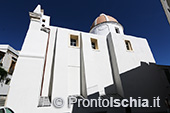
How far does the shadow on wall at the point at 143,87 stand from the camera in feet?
19.5

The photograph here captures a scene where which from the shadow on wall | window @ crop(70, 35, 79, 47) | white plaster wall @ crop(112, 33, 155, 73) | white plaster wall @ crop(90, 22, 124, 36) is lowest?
the shadow on wall

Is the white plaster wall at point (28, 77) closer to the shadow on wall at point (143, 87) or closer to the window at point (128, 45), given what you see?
the shadow on wall at point (143, 87)

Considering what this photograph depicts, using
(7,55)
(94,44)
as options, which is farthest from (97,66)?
(7,55)

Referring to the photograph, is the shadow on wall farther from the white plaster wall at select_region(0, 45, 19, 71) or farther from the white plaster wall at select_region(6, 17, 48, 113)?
the white plaster wall at select_region(0, 45, 19, 71)

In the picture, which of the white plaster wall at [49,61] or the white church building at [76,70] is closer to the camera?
the white church building at [76,70]

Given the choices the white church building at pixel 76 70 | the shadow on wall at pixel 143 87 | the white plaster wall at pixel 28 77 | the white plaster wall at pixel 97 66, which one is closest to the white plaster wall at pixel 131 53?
the white church building at pixel 76 70

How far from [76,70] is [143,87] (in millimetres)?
5917

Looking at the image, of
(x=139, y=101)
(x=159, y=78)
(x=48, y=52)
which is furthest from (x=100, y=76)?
(x=159, y=78)

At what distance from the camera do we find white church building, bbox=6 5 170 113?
4.65 meters

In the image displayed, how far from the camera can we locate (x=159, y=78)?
785 centimetres

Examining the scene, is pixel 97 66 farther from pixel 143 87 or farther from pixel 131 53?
pixel 143 87

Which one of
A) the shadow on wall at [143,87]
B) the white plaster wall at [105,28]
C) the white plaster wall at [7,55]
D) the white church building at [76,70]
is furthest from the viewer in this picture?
the white plaster wall at [7,55]

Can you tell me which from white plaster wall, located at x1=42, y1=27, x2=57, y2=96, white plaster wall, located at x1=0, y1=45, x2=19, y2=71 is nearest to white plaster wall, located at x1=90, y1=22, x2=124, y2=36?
white plaster wall, located at x1=42, y1=27, x2=57, y2=96

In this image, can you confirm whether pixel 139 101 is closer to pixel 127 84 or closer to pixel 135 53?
pixel 127 84
